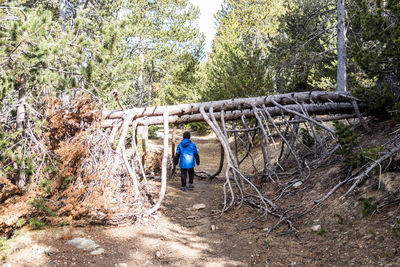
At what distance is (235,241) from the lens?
4.78 metres

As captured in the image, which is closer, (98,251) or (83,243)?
(98,251)

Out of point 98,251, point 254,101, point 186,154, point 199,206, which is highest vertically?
point 254,101

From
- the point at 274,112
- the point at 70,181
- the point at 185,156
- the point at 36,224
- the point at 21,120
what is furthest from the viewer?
the point at 185,156

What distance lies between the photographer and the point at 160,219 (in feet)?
19.5

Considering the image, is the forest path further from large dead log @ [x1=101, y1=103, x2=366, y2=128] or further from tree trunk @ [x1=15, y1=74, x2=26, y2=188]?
large dead log @ [x1=101, y1=103, x2=366, y2=128]

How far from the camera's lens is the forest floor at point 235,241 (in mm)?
3594

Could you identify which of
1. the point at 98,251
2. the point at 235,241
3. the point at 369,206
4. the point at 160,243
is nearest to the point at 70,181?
the point at 98,251

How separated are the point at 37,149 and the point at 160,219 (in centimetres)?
294

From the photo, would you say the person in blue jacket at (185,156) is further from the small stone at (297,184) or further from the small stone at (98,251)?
the small stone at (98,251)

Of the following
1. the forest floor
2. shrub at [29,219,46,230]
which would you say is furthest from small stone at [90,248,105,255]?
shrub at [29,219,46,230]

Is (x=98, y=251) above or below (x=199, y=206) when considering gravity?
above

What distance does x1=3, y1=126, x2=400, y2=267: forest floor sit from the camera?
3.59m

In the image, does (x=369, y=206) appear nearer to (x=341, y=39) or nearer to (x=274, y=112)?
(x=274, y=112)

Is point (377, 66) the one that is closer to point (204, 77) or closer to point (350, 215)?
point (350, 215)
